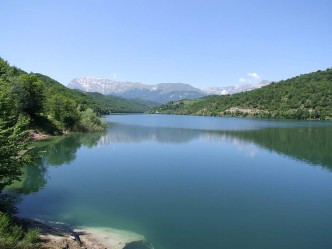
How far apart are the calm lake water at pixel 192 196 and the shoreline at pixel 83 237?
1003 mm

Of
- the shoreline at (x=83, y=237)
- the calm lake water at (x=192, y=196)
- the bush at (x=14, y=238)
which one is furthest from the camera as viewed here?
the calm lake water at (x=192, y=196)

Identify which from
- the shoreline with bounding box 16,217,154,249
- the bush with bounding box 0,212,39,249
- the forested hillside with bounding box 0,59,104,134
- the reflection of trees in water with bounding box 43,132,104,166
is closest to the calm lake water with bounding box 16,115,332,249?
the reflection of trees in water with bounding box 43,132,104,166

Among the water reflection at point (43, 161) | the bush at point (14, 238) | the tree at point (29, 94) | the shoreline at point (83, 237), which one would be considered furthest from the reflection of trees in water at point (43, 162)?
the tree at point (29, 94)

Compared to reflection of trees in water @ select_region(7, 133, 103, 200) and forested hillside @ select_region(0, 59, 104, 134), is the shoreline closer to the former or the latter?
reflection of trees in water @ select_region(7, 133, 103, 200)

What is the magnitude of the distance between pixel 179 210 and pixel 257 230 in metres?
5.80

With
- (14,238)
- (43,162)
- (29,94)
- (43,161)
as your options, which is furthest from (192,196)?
(29,94)

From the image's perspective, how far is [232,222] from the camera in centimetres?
2200

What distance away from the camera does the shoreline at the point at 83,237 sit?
16750 mm

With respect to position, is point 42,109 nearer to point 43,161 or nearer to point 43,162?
point 43,161

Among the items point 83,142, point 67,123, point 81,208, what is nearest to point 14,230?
point 81,208

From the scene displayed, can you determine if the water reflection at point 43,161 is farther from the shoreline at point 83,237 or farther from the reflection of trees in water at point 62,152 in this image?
the shoreline at point 83,237

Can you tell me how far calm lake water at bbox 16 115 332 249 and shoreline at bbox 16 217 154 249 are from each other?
1003mm

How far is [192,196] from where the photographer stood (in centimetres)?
2792

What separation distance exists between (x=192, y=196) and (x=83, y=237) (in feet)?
38.6
